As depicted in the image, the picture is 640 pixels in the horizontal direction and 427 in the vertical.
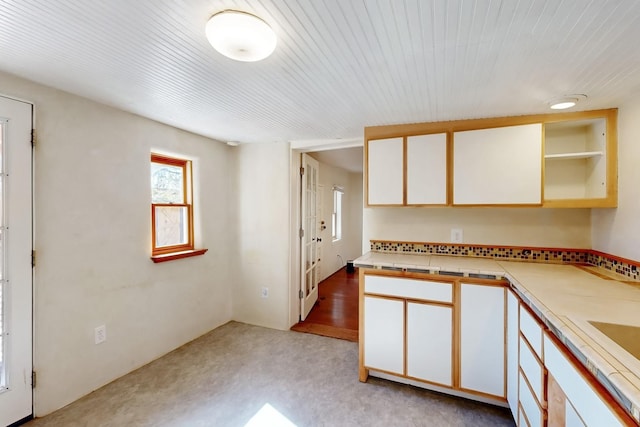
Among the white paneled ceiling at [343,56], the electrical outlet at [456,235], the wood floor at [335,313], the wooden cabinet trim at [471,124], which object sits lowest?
the wood floor at [335,313]

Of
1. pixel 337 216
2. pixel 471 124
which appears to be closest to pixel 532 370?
pixel 471 124

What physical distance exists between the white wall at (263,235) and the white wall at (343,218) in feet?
6.02

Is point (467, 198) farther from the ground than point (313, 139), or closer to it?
closer to it

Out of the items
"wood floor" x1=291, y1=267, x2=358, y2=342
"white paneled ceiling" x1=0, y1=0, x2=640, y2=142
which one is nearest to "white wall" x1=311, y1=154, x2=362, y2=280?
"wood floor" x1=291, y1=267, x2=358, y2=342

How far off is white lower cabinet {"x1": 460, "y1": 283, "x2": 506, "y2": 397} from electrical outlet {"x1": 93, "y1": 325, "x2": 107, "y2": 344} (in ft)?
8.76

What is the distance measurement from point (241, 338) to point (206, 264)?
892 millimetres

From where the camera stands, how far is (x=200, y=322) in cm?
296

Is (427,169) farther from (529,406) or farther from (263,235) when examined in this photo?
(263,235)

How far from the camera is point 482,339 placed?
73.4 inches

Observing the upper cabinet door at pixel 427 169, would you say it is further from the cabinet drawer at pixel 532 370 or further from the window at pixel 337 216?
the window at pixel 337 216

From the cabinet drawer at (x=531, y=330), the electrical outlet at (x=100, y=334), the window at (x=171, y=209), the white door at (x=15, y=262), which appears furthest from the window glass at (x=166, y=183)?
the cabinet drawer at (x=531, y=330)

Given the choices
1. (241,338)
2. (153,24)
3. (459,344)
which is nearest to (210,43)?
(153,24)

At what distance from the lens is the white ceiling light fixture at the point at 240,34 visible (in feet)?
3.49

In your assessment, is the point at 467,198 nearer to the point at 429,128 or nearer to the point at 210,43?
the point at 429,128
